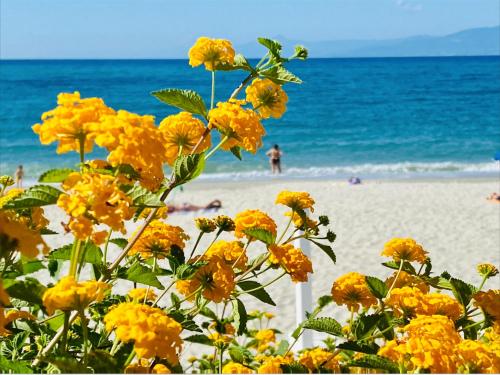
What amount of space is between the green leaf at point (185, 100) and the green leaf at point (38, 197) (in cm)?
37

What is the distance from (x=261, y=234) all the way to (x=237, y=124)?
27 cm

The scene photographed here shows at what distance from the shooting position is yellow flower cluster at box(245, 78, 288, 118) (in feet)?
4.28

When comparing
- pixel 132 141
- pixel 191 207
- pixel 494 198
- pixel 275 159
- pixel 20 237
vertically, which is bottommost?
pixel 191 207

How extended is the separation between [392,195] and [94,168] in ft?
38.0

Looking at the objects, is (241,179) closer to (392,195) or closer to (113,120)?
(392,195)

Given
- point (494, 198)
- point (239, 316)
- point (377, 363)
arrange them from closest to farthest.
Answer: point (377, 363), point (239, 316), point (494, 198)

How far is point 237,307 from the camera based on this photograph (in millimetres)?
1356

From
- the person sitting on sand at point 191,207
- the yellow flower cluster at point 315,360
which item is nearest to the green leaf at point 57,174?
the yellow flower cluster at point 315,360

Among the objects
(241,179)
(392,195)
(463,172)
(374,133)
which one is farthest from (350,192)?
(374,133)

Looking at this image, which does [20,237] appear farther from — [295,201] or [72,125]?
[295,201]

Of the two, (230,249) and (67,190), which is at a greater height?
(67,190)

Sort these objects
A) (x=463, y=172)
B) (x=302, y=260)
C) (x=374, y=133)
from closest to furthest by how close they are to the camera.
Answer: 1. (x=302, y=260)
2. (x=463, y=172)
3. (x=374, y=133)

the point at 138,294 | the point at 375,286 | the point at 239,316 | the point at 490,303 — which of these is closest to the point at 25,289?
the point at 138,294

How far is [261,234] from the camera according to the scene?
1.32 metres
